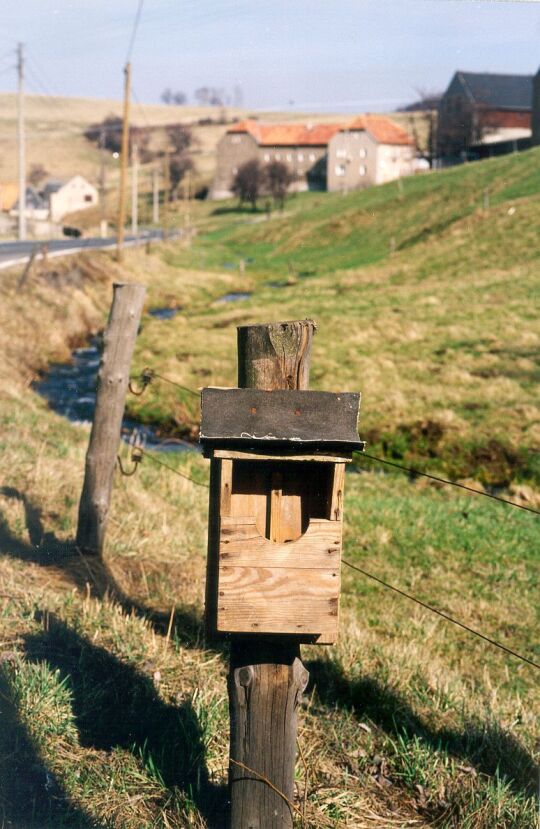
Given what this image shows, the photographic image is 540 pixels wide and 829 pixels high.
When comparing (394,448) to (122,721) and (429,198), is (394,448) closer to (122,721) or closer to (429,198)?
(122,721)

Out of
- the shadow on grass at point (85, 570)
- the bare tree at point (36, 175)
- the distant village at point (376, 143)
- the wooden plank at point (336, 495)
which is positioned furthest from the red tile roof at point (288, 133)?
the wooden plank at point (336, 495)

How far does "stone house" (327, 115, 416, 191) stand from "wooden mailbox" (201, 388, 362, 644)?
76670mm

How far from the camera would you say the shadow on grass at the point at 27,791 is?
140 inches

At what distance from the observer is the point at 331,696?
15.8 feet

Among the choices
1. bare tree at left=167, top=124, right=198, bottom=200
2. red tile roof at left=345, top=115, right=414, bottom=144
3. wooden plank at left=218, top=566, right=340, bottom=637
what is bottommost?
wooden plank at left=218, top=566, right=340, bottom=637

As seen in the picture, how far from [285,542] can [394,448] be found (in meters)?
11.3

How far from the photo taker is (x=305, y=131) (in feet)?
295

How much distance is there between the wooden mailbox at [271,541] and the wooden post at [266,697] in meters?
0.14

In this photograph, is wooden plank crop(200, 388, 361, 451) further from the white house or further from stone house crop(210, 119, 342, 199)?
stone house crop(210, 119, 342, 199)

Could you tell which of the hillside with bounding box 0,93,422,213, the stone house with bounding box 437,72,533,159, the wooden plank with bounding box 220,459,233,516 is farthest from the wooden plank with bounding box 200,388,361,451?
the stone house with bounding box 437,72,533,159

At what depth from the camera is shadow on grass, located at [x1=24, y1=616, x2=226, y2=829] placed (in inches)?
150

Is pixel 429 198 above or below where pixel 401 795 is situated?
above

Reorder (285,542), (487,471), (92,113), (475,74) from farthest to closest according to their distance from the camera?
1. (92,113)
2. (475,74)
3. (487,471)
4. (285,542)

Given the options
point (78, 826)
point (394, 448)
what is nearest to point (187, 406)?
point (394, 448)
